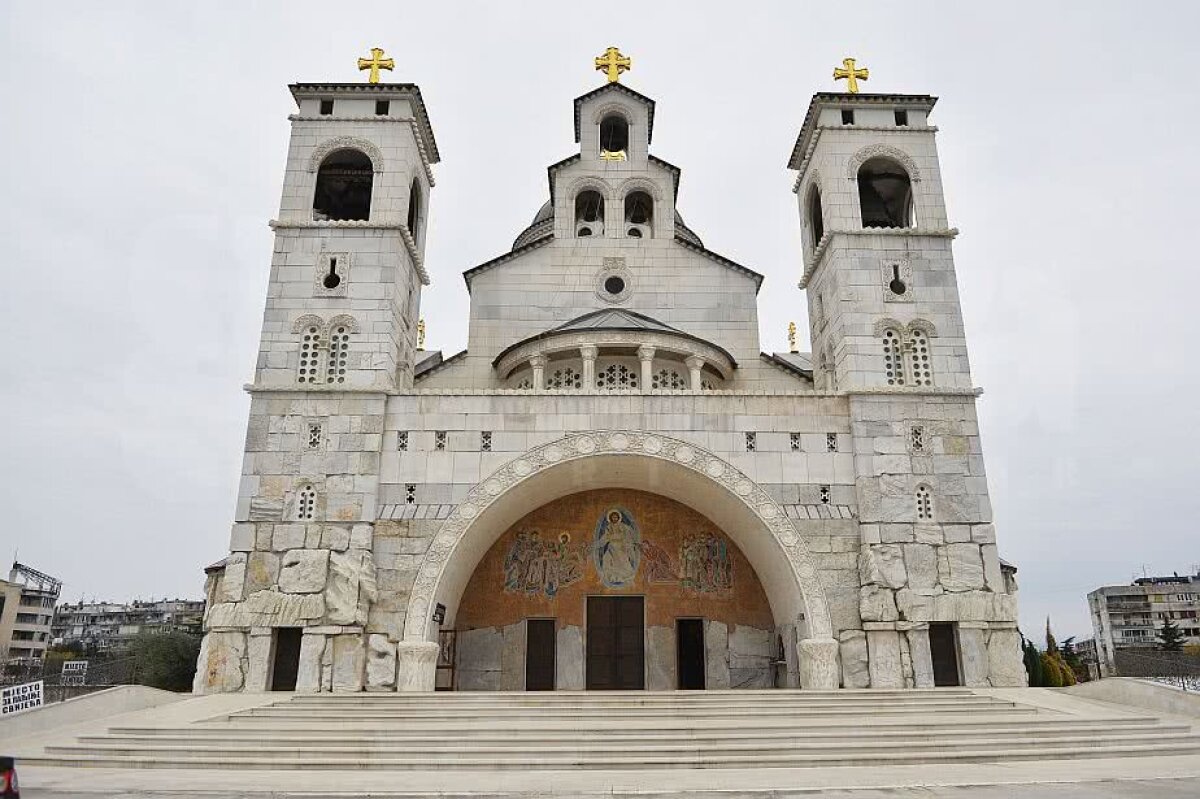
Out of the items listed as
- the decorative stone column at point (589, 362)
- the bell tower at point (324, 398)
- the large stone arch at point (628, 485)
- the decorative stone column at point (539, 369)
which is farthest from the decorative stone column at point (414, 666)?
the decorative stone column at point (589, 362)

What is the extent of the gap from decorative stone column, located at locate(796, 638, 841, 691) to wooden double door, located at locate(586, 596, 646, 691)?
409cm

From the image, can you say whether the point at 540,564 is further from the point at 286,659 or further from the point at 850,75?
the point at 850,75

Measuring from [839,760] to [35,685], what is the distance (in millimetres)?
12390

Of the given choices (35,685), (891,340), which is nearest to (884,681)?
(891,340)

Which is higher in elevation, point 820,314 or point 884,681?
point 820,314

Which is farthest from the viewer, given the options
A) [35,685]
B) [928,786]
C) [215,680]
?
[215,680]

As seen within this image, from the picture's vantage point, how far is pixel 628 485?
18812 mm

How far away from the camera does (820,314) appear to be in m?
20.6

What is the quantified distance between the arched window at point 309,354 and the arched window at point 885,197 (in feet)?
46.1

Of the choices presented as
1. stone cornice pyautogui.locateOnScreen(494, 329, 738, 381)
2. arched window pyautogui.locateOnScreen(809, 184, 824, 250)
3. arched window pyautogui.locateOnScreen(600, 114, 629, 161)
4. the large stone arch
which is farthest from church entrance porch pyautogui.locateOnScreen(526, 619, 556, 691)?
arched window pyautogui.locateOnScreen(600, 114, 629, 161)

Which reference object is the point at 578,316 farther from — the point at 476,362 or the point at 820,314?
the point at 820,314

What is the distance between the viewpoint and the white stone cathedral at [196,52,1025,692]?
1603cm

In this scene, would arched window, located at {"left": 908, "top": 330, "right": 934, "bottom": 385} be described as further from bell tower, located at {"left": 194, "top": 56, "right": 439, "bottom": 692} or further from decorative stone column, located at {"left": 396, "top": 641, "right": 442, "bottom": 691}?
decorative stone column, located at {"left": 396, "top": 641, "right": 442, "bottom": 691}

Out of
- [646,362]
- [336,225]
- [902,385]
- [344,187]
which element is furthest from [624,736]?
[344,187]
